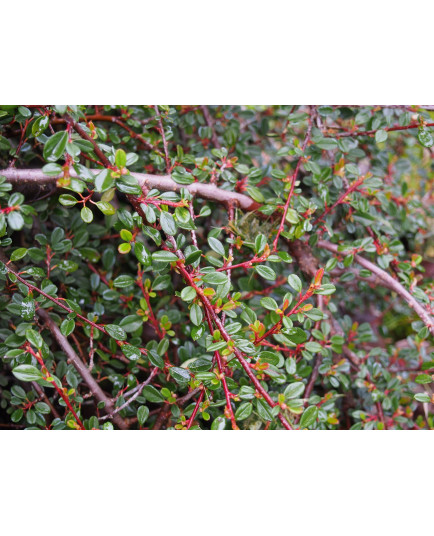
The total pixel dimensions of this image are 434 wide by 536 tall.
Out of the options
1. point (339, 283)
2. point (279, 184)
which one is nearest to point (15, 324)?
point (279, 184)

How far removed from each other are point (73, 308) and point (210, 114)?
0.84 meters

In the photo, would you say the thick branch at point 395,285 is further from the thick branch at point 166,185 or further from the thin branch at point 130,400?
the thin branch at point 130,400

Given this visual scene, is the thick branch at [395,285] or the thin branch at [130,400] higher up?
the thick branch at [395,285]

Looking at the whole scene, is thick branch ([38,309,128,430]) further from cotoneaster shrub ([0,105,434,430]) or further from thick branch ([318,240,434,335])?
thick branch ([318,240,434,335])

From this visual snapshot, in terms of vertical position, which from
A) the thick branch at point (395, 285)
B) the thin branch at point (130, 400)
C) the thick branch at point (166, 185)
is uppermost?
the thick branch at point (166, 185)

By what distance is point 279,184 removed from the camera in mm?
1181

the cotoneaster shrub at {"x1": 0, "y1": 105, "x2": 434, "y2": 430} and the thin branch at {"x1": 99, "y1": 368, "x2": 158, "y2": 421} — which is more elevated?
the cotoneaster shrub at {"x1": 0, "y1": 105, "x2": 434, "y2": 430}

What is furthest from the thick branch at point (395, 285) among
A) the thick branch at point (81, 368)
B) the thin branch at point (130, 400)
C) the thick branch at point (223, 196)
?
the thick branch at point (81, 368)

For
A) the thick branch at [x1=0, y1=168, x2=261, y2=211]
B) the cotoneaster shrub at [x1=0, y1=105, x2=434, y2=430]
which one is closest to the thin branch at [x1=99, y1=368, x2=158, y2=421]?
the cotoneaster shrub at [x1=0, y1=105, x2=434, y2=430]

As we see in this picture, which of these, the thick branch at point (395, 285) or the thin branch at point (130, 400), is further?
the thick branch at point (395, 285)

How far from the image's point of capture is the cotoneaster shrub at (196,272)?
0.85 m

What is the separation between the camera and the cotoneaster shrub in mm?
850

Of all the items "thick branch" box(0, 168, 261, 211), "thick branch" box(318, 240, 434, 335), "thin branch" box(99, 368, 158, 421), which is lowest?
"thin branch" box(99, 368, 158, 421)

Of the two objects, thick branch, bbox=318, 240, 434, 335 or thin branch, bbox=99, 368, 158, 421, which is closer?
thin branch, bbox=99, 368, 158, 421
